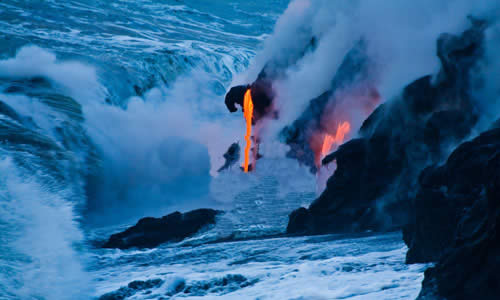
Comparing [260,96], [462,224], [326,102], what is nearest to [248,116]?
[260,96]

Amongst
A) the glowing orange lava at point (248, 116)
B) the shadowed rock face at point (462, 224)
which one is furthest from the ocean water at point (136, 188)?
the glowing orange lava at point (248, 116)

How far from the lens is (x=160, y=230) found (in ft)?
28.5

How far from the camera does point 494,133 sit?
500cm

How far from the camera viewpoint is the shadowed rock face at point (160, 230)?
8.44m

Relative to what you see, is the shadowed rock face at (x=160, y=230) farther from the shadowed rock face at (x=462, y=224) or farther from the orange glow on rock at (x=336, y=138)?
the shadowed rock face at (x=462, y=224)

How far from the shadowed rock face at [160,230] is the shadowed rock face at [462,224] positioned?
3.58m

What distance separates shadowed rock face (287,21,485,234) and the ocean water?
48 centimetres

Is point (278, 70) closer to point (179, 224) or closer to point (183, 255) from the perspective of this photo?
point (179, 224)

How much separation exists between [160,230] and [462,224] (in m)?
5.18

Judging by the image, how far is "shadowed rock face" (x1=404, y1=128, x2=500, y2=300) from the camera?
4.03 metres

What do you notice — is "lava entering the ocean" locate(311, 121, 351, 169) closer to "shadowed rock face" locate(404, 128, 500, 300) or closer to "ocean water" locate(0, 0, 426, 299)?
"ocean water" locate(0, 0, 426, 299)

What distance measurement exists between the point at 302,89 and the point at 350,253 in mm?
4259

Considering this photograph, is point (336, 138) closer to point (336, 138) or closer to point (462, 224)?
point (336, 138)

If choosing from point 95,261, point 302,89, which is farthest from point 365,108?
point 95,261
